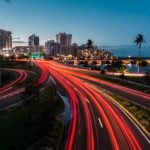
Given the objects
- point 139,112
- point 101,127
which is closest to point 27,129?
point 101,127

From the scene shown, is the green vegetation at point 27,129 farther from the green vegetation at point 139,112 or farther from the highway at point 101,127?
the green vegetation at point 139,112

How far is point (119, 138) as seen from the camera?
30.9 meters

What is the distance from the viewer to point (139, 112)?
4347 cm

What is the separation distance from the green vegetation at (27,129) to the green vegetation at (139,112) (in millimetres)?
10937

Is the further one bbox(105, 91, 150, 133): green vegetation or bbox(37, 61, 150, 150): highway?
bbox(105, 91, 150, 133): green vegetation

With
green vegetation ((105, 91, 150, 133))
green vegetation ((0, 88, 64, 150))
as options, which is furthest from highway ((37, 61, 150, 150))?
green vegetation ((0, 88, 64, 150))

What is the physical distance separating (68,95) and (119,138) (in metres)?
30.4

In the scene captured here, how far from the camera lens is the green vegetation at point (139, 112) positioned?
123ft

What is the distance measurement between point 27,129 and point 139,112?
17.9 metres

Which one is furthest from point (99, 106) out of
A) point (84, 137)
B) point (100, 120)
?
point (84, 137)

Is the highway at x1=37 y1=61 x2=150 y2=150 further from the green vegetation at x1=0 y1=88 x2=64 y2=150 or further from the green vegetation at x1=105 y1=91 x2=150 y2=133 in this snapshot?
the green vegetation at x1=0 y1=88 x2=64 y2=150

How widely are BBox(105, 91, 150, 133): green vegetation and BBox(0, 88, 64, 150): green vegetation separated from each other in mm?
10937

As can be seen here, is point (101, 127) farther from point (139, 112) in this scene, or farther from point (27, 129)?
point (139, 112)

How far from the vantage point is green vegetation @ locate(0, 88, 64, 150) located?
2900 centimetres
